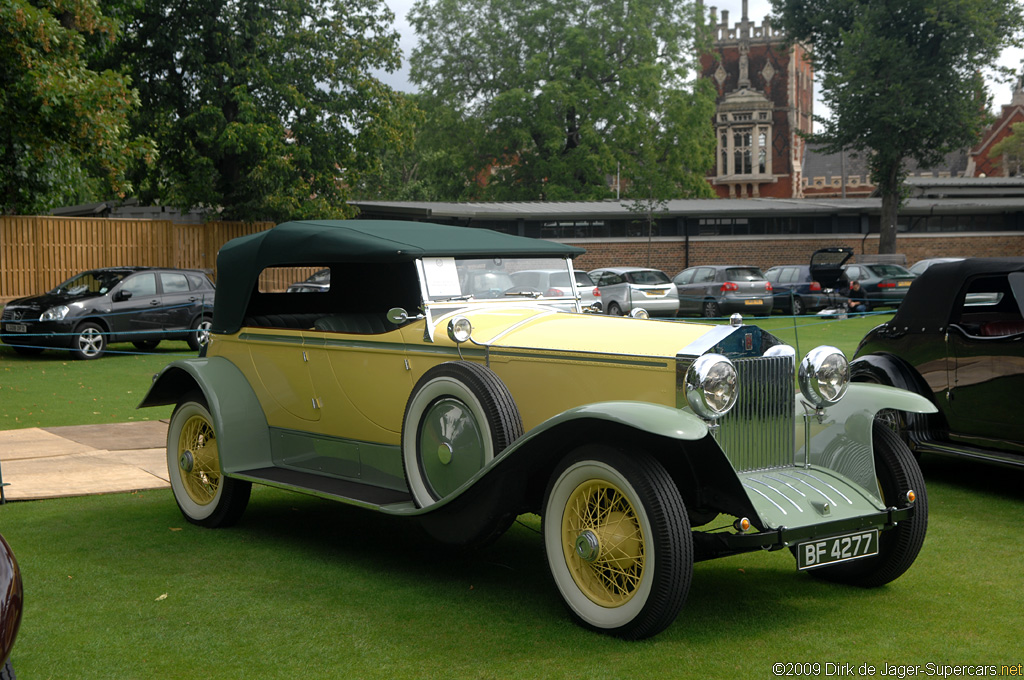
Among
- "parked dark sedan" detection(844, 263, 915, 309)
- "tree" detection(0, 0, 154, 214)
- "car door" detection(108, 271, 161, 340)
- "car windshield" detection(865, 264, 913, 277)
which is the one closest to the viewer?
Result: "tree" detection(0, 0, 154, 214)

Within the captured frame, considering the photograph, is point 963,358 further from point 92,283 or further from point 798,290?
point 798,290

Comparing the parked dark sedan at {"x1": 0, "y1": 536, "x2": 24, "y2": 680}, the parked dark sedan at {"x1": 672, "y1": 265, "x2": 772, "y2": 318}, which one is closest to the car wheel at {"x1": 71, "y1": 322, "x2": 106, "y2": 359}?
the parked dark sedan at {"x1": 0, "y1": 536, "x2": 24, "y2": 680}

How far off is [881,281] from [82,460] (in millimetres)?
25488

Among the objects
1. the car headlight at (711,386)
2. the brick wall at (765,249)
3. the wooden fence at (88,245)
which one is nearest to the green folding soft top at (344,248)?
the car headlight at (711,386)

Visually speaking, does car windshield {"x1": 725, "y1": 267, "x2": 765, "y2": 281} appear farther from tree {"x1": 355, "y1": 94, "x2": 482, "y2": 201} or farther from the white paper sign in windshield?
the white paper sign in windshield

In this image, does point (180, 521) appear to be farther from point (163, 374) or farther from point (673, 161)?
point (673, 161)

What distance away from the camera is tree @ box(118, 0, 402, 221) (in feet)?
82.8

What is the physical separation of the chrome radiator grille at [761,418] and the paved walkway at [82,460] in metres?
4.86

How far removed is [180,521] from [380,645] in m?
2.94

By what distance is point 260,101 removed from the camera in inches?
1024

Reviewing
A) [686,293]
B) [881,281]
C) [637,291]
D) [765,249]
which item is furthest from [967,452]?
[765,249]

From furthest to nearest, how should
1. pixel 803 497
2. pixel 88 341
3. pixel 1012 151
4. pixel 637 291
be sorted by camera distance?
pixel 1012 151 < pixel 637 291 < pixel 88 341 < pixel 803 497

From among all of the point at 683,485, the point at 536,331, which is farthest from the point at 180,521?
the point at 683,485

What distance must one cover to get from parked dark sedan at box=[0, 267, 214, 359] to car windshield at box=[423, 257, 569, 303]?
12853 millimetres
